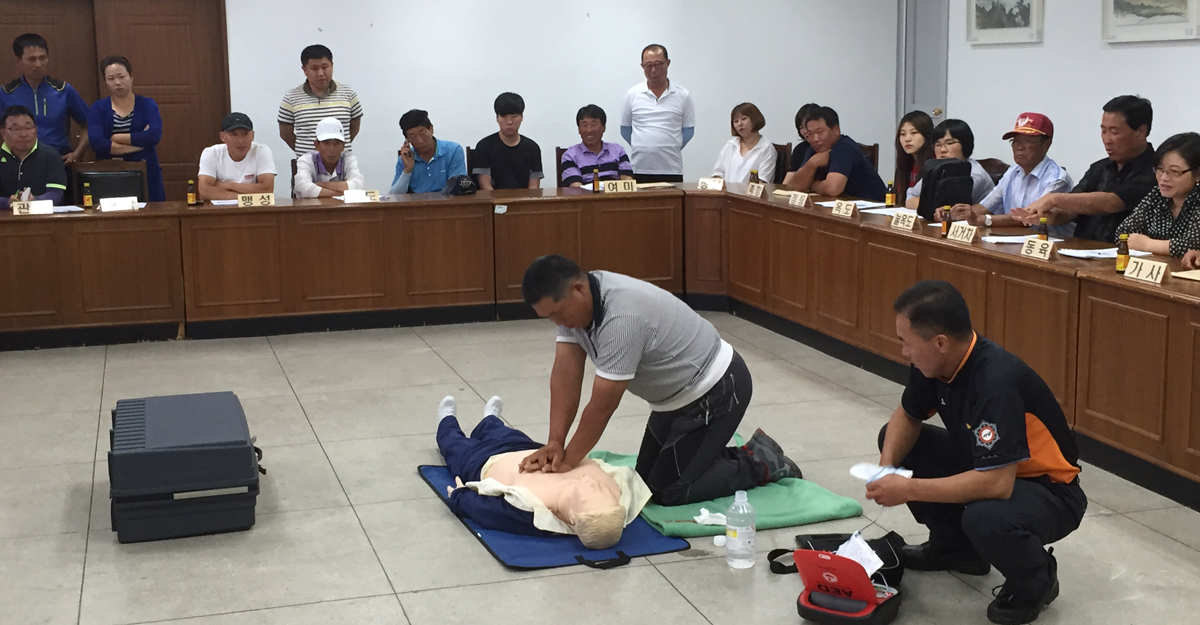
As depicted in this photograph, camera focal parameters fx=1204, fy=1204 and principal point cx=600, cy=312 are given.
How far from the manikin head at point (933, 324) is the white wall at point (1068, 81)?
5771 mm

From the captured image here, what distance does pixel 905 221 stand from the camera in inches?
232

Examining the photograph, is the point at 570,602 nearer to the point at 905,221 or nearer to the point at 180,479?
the point at 180,479

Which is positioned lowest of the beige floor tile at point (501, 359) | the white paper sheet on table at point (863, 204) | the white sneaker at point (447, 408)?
the beige floor tile at point (501, 359)

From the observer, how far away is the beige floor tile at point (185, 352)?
261 inches

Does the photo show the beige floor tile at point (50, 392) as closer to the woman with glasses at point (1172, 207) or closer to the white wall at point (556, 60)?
the white wall at point (556, 60)

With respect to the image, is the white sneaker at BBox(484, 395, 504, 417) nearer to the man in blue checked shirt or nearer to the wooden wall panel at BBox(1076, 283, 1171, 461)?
the wooden wall panel at BBox(1076, 283, 1171, 461)

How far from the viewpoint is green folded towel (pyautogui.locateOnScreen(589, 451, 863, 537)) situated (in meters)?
3.98

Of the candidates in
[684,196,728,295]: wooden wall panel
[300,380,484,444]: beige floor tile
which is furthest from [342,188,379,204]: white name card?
[684,196,728,295]: wooden wall panel

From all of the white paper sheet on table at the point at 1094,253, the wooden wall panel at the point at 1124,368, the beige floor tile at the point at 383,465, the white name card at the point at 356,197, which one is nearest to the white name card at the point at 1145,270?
the wooden wall panel at the point at 1124,368

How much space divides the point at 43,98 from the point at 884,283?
548 centimetres

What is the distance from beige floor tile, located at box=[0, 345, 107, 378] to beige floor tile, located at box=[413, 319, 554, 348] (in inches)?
71.9

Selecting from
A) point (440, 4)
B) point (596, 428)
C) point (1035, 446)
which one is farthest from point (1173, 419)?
point (440, 4)

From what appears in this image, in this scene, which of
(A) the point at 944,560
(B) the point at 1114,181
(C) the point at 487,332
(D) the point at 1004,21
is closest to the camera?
(A) the point at 944,560

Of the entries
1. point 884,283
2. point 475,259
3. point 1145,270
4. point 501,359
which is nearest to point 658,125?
point 475,259
